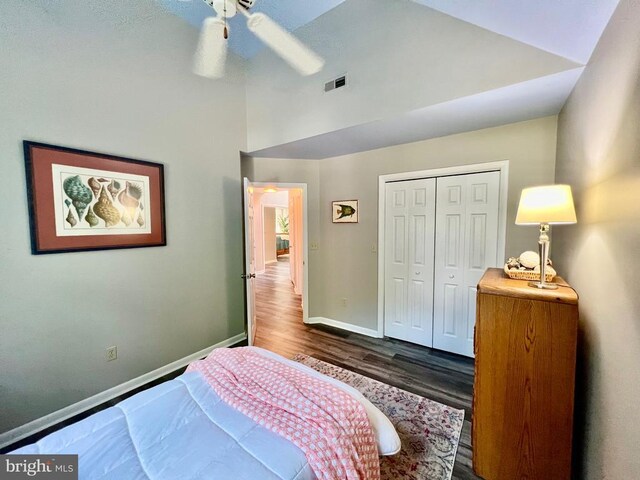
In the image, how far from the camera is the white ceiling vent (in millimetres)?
2432

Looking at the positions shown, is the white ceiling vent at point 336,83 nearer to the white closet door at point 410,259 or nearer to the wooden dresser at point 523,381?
the white closet door at point 410,259

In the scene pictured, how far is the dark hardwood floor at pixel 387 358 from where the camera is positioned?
7.04 feet

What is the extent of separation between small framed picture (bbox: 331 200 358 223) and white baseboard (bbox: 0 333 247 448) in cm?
236

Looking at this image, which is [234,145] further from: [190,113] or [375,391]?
[375,391]

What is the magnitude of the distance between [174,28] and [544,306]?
12.3 feet

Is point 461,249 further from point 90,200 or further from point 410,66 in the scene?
point 90,200

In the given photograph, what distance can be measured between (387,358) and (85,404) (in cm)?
276

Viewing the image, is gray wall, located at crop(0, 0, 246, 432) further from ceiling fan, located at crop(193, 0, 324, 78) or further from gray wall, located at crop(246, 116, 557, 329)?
gray wall, located at crop(246, 116, 557, 329)

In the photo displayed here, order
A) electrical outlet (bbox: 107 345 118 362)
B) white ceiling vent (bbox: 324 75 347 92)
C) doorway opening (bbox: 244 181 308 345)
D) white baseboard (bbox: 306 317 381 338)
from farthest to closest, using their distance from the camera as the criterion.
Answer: white baseboard (bbox: 306 317 381 338), doorway opening (bbox: 244 181 308 345), white ceiling vent (bbox: 324 75 347 92), electrical outlet (bbox: 107 345 118 362)

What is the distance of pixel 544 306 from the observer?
1.26 m

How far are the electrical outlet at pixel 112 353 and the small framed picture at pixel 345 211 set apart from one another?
2725 mm

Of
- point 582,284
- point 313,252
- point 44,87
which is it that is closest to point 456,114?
point 582,284

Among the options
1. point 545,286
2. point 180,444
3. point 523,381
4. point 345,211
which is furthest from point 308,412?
point 345,211

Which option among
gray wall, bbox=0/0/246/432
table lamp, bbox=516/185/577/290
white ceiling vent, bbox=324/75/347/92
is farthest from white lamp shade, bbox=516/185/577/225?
gray wall, bbox=0/0/246/432
